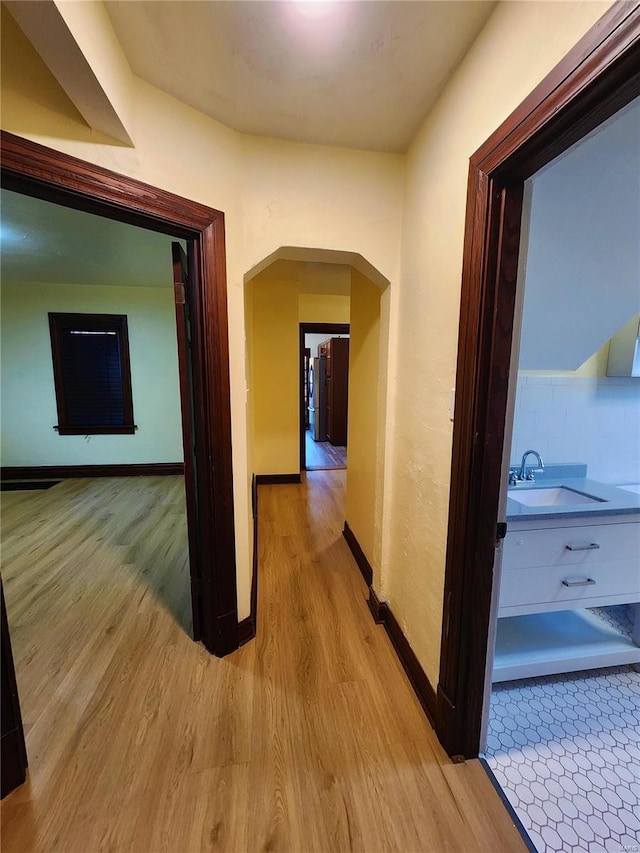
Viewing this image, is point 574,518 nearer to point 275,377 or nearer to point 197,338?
point 197,338

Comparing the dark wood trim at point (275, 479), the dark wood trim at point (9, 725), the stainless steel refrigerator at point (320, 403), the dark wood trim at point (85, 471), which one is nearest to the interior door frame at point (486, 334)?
the dark wood trim at point (9, 725)

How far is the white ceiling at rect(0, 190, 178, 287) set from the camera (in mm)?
2289

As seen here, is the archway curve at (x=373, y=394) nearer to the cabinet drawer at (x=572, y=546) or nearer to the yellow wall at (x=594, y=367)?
the cabinet drawer at (x=572, y=546)

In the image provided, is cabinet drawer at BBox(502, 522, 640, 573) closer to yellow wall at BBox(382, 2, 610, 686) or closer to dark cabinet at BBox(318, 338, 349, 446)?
yellow wall at BBox(382, 2, 610, 686)

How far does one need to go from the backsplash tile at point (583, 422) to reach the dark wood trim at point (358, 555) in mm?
1140

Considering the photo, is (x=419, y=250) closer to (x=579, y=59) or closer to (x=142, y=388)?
(x=579, y=59)

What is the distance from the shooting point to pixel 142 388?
4.44 metres

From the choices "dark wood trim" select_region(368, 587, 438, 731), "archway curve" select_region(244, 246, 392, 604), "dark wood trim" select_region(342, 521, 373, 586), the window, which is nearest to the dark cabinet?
the window

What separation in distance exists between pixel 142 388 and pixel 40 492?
165cm

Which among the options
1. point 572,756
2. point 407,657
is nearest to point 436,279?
point 407,657

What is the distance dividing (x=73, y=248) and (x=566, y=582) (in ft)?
14.0

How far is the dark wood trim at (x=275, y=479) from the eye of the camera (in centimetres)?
428

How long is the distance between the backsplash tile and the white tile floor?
109 cm

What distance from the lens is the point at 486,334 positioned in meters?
1.04
